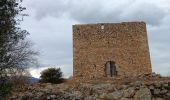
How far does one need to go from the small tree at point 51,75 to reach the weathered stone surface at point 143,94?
349 inches

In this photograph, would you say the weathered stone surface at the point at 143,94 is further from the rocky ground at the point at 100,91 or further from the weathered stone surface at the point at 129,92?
the weathered stone surface at the point at 129,92

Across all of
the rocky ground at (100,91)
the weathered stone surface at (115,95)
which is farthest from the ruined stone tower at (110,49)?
the weathered stone surface at (115,95)

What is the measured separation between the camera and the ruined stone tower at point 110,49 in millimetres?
32469

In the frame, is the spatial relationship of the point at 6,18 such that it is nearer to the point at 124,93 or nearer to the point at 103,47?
the point at 124,93

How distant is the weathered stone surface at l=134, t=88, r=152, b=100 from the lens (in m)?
20.4

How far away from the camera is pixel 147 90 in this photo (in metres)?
20.9

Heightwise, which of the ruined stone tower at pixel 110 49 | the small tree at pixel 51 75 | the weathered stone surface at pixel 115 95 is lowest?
the weathered stone surface at pixel 115 95

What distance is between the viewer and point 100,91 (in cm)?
2203

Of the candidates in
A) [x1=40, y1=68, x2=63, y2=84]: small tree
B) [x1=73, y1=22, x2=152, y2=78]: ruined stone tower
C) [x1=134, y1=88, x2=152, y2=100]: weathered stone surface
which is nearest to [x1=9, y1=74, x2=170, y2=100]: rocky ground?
[x1=134, y1=88, x2=152, y2=100]: weathered stone surface

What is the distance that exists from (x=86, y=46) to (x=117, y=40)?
2545mm

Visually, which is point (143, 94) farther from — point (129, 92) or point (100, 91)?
point (100, 91)

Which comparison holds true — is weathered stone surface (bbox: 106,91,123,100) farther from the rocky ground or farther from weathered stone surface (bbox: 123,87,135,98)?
weathered stone surface (bbox: 123,87,135,98)

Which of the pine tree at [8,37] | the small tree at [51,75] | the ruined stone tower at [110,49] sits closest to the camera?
the pine tree at [8,37]

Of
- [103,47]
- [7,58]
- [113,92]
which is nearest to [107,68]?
[103,47]
